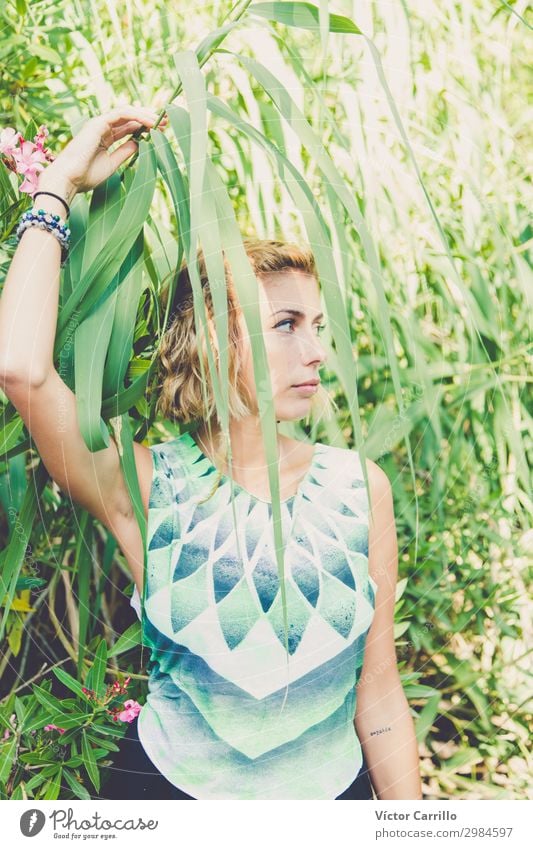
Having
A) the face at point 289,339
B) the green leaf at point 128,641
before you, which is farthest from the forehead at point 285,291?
the green leaf at point 128,641

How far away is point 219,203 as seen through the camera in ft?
2.18

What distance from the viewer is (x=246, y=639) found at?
0.79m

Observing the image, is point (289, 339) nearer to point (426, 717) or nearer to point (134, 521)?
point (134, 521)

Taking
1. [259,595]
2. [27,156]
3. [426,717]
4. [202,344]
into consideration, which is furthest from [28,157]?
[426,717]

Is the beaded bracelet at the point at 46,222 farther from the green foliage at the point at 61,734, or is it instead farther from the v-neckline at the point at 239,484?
the green foliage at the point at 61,734

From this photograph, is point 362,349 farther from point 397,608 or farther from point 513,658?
point 513,658

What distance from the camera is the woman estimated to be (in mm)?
769

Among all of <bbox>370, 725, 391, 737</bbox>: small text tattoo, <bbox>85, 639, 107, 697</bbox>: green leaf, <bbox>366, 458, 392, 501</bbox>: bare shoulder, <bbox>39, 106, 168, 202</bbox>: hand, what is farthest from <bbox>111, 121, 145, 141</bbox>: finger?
<bbox>370, 725, 391, 737</bbox>: small text tattoo

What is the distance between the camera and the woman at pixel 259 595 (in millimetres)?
769

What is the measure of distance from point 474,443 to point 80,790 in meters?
0.66

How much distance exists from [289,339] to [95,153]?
241 millimetres

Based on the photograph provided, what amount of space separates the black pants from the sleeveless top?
1 centimetres
